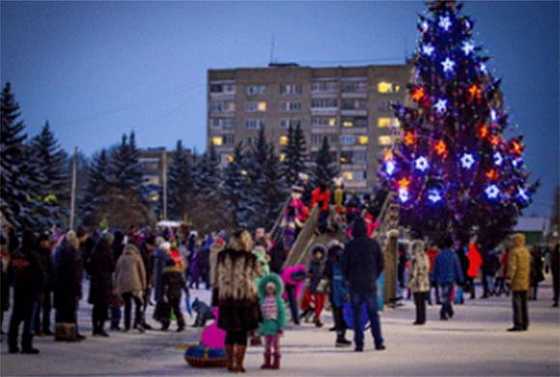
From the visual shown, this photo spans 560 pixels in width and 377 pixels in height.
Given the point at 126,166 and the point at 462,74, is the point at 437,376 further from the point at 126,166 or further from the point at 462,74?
the point at 126,166

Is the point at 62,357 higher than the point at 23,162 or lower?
lower

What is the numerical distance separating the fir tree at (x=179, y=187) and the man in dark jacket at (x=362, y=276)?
76381 millimetres

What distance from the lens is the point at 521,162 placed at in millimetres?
39312

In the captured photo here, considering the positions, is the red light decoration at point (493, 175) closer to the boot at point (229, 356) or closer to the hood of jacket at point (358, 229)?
the hood of jacket at point (358, 229)

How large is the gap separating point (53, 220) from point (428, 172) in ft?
85.3

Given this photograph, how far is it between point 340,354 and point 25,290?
4.87m

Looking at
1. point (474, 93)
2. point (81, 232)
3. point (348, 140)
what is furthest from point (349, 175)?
point (81, 232)

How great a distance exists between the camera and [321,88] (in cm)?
12619

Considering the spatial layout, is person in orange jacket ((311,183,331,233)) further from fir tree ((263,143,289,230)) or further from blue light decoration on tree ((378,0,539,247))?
fir tree ((263,143,289,230))

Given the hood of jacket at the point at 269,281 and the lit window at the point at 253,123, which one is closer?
the hood of jacket at the point at 269,281

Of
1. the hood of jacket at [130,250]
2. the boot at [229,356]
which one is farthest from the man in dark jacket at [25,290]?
the hood of jacket at [130,250]

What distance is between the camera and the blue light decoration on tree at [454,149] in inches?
1515

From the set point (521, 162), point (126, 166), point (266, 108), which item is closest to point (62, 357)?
point (521, 162)

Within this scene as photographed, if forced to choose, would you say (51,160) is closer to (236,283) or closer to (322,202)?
(322,202)
